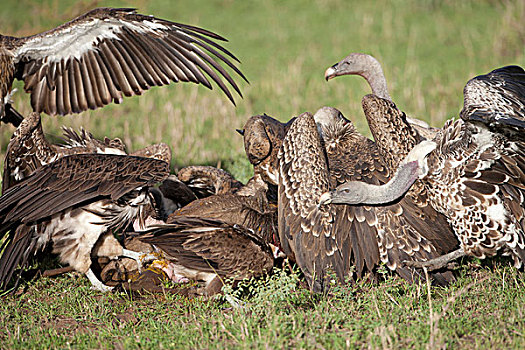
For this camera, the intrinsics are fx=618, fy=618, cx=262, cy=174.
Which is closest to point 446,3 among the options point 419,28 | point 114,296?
point 419,28

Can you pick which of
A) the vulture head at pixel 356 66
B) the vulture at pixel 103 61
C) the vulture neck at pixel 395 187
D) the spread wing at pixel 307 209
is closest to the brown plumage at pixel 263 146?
the spread wing at pixel 307 209

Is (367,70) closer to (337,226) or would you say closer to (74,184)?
(337,226)

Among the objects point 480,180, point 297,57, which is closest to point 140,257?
point 480,180

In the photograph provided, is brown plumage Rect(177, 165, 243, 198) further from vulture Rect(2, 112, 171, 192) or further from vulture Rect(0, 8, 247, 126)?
vulture Rect(0, 8, 247, 126)

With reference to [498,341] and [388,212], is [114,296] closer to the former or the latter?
[388,212]

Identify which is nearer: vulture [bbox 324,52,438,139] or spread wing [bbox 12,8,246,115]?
spread wing [bbox 12,8,246,115]

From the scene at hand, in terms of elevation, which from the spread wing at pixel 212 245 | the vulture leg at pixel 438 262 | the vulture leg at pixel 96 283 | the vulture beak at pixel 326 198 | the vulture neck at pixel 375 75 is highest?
the vulture neck at pixel 375 75

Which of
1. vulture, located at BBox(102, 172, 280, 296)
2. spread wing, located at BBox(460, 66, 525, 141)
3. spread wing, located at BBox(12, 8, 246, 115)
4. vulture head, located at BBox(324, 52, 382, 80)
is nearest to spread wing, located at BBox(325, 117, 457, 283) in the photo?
vulture, located at BBox(102, 172, 280, 296)

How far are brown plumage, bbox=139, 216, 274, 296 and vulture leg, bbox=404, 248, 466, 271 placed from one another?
3.51 feet

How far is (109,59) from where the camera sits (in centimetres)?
598

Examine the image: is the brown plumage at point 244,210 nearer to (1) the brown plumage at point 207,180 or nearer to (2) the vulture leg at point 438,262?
(1) the brown plumage at point 207,180

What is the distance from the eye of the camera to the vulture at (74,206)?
15.2 feet

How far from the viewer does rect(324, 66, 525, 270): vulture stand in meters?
4.14

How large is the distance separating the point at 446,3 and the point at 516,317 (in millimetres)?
12063
